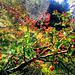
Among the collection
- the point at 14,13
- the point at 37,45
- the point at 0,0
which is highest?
the point at 0,0

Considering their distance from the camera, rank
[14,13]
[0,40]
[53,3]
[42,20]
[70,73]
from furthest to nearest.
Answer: [53,3]
[42,20]
[14,13]
[0,40]
[70,73]

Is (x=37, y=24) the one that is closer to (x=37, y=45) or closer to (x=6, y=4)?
(x=37, y=45)

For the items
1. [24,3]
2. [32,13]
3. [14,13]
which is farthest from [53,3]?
[14,13]

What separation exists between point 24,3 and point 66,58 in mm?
7266

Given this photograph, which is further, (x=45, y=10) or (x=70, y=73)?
(x=45, y=10)

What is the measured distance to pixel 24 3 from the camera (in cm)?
727

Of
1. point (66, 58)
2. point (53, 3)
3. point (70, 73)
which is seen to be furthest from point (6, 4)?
point (70, 73)

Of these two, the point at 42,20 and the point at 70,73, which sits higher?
the point at 42,20

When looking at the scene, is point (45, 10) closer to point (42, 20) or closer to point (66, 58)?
point (42, 20)

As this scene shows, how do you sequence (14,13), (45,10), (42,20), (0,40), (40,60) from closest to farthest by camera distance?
(40,60)
(0,40)
(14,13)
(42,20)
(45,10)

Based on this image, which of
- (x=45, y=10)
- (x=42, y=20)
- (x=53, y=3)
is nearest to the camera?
(x=42, y=20)

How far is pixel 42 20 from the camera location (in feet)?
20.7

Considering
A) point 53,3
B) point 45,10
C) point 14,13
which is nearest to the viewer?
point 14,13

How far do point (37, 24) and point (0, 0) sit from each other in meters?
4.39
